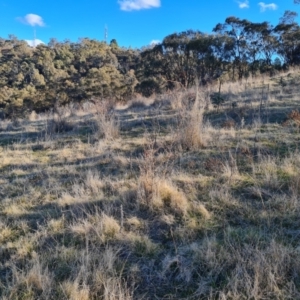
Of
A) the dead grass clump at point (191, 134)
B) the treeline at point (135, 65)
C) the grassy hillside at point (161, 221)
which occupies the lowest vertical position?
the grassy hillside at point (161, 221)

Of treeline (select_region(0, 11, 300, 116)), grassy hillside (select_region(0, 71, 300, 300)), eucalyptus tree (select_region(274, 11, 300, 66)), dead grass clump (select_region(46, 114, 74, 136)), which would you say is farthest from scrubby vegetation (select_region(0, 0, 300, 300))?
eucalyptus tree (select_region(274, 11, 300, 66))

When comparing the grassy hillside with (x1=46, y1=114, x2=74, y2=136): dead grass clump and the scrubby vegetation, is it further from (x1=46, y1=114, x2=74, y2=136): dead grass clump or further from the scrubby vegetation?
(x1=46, y1=114, x2=74, y2=136): dead grass clump

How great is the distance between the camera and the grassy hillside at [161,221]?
227cm

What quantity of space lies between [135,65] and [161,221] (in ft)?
112

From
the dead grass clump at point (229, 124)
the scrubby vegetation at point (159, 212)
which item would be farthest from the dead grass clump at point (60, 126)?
the dead grass clump at point (229, 124)

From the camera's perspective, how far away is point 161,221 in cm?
319

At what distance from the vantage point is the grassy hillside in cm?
227

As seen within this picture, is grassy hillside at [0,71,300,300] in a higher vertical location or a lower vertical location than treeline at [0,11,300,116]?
lower

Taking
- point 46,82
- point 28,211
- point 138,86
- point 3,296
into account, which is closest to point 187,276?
point 3,296

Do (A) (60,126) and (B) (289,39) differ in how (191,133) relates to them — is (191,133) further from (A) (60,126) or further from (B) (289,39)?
(B) (289,39)

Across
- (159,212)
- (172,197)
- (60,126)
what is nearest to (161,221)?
(159,212)

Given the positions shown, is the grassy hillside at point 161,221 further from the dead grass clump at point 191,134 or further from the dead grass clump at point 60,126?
the dead grass clump at point 60,126

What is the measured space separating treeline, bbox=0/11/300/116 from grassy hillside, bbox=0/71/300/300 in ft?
21.3

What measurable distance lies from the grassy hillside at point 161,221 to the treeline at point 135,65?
6.50 m
